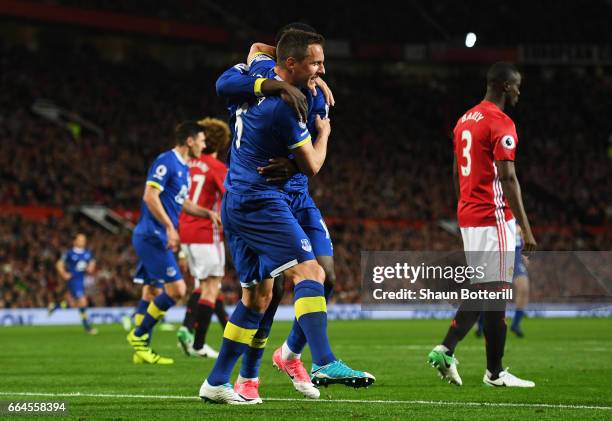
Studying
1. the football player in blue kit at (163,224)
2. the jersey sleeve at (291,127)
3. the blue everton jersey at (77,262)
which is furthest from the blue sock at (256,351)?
the blue everton jersey at (77,262)

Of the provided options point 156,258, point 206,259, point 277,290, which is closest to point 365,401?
point 277,290

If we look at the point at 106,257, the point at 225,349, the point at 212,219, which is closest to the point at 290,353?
the point at 225,349

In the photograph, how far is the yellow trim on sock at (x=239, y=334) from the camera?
647cm

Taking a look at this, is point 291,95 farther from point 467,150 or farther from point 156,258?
point 156,258

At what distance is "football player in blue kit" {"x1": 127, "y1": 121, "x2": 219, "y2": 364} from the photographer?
1099 cm

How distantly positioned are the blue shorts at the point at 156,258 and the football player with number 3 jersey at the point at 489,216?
4148 mm

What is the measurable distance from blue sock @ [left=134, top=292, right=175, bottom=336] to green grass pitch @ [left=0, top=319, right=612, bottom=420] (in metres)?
0.43

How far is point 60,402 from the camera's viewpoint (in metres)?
6.74

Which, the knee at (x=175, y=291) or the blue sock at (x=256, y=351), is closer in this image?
the blue sock at (x=256, y=351)

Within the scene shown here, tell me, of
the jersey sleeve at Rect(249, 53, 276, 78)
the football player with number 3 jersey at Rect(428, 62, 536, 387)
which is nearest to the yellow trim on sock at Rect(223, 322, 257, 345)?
the jersey sleeve at Rect(249, 53, 276, 78)

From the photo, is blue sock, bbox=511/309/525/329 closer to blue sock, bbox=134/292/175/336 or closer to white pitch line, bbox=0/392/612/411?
blue sock, bbox=134/292/175/336

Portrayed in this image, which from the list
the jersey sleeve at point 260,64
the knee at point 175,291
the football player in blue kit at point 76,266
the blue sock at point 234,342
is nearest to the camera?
the jersey sleeve at point 260,64

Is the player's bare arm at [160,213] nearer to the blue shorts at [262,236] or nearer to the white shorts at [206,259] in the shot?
the white shorts at [206,259]

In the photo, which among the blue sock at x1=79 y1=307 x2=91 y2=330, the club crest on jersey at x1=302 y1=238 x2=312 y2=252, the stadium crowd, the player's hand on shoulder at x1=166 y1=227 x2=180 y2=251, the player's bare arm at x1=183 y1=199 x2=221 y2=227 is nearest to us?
the club crest on jersey at x1=302 y1=238 x2=312 y2=252
